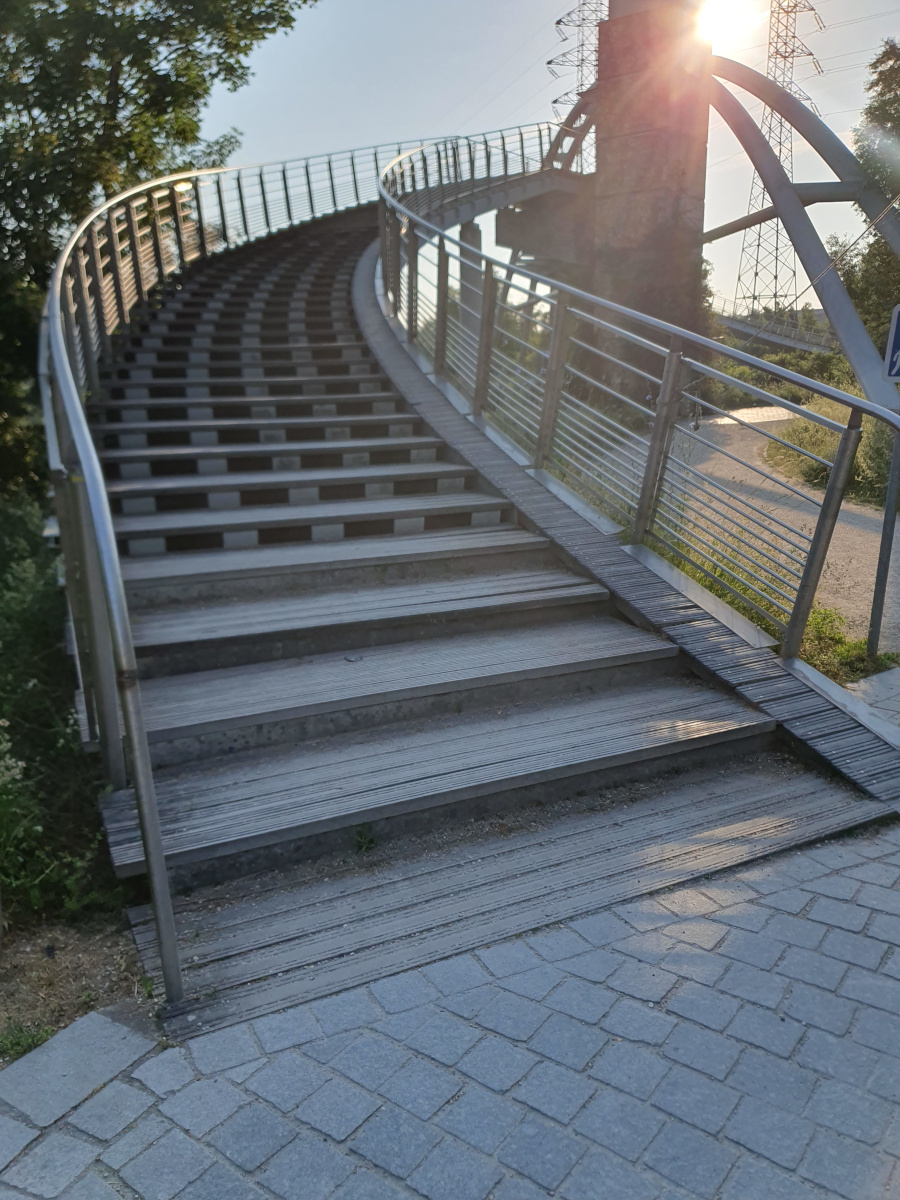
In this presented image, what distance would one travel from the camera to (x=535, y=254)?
2428 cm

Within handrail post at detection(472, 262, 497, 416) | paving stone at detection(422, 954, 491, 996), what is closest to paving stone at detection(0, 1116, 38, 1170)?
paving stone at detection(422, 954, 491, 996)

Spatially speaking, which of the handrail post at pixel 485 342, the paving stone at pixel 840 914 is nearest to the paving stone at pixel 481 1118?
the paving stone at pixel 840 914

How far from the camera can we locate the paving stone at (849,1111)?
6.12ft

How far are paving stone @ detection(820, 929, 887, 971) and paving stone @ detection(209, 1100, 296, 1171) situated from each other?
147 cm

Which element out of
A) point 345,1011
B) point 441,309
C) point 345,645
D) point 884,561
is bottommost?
point 345,1011

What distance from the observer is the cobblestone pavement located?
70.0 inches

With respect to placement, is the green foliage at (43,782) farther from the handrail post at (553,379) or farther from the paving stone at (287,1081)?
the handrail post at (553,379)

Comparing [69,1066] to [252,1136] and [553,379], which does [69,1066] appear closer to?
[252,1136]

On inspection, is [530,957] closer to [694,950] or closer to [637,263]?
[694,950]

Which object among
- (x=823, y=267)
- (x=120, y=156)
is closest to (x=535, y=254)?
(x=823, y=267)

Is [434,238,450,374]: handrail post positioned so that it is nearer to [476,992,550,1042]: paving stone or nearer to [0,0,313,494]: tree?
[476,992,550,1042]: paving stone

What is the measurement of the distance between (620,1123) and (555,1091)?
15 centimetres

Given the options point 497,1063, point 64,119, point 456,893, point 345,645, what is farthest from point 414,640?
point 64,119

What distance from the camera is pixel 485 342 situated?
232 inches
